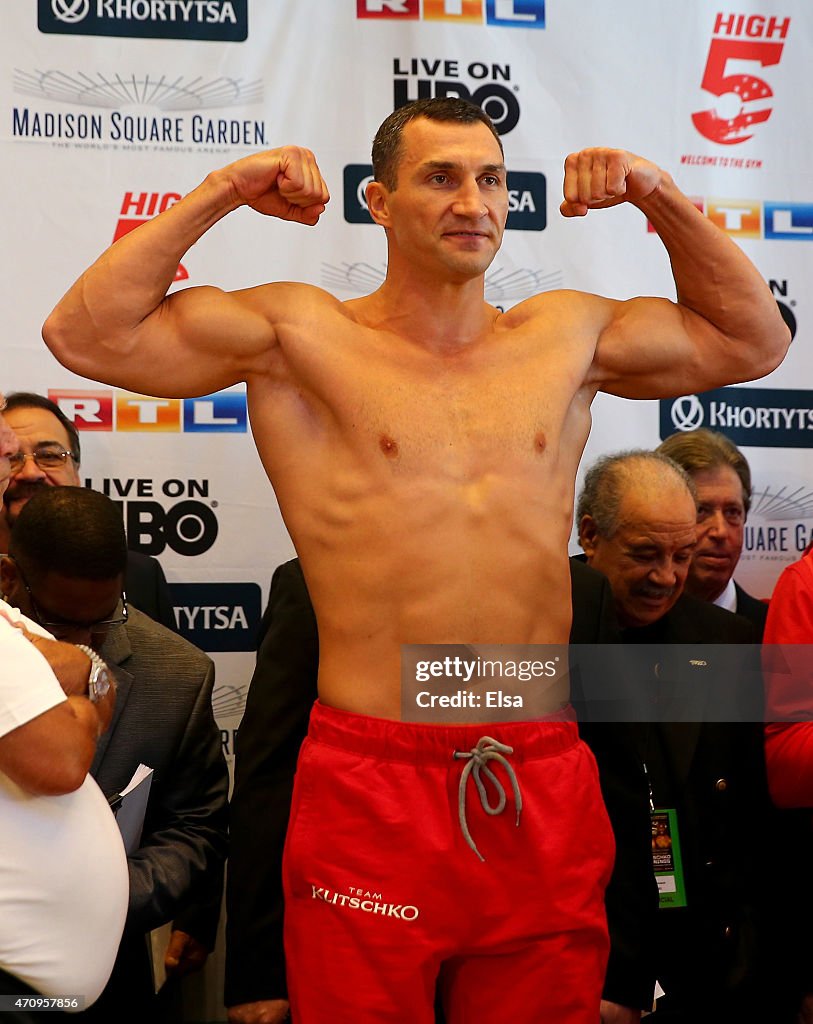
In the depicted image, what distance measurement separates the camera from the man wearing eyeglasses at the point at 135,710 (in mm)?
2295

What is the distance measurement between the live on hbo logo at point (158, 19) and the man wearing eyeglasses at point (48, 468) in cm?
98

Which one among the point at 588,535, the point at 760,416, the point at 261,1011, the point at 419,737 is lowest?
the point at 261,1011

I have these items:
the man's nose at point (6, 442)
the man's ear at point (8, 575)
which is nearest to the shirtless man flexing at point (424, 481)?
the man's nose at point (6, 442)

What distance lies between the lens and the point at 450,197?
1.90 meters

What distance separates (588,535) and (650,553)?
19 centimetres

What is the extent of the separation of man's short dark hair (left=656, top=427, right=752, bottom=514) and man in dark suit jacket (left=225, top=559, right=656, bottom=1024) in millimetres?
836

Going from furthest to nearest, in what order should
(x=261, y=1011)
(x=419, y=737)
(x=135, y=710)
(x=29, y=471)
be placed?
(x=29, y=471)
(x=135, y=710)
(x=261, y=1011)
(x=419, y=737)

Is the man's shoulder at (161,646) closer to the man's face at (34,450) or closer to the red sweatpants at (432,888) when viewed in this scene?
the man's face at (34,450)

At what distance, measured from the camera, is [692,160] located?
3445 mm

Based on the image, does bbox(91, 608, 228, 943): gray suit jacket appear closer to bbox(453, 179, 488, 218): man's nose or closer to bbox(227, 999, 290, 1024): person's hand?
bbox(227, 999, 290, 1024): person's hand

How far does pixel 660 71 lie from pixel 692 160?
0.25 metres

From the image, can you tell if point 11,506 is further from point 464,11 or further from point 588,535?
point 464,11

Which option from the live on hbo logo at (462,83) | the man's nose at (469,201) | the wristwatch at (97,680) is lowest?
the wristwatch at (97,680)

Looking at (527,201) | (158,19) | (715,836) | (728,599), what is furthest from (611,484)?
(158,19)
